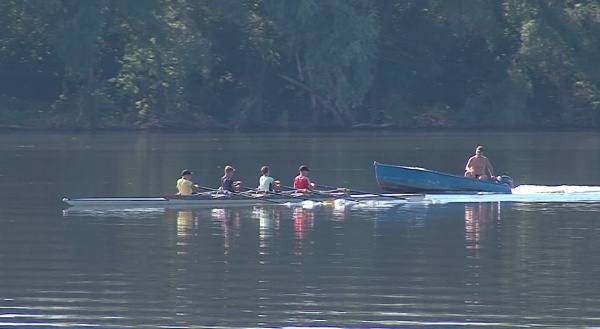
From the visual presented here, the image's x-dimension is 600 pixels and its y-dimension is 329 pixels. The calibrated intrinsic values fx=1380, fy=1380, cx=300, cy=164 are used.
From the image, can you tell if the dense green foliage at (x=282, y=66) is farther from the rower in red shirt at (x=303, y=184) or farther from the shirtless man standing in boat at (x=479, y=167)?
the rower in red shirt at (x=303, y=184)

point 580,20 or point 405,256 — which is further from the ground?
point 580,20

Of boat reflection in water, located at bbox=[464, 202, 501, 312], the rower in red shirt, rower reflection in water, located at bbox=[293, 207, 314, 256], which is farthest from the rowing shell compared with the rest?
boat reflection in water, located at bbox=[464, 202, 501, 312]

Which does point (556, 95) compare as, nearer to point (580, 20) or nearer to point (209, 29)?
point (580, 20)

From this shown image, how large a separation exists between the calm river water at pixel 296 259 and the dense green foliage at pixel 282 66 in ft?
94.7

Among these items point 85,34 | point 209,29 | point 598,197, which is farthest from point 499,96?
point 598,197

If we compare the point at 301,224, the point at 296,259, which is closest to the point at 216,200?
the point at 301,224

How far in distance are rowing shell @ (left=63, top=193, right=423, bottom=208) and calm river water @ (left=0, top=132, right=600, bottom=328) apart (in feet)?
0.92

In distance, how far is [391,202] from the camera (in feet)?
107

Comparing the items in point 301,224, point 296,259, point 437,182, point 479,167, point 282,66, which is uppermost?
point 282,66

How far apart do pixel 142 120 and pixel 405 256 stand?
50.4 m

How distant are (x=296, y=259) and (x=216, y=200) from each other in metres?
8.40

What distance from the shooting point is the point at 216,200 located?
101 ft

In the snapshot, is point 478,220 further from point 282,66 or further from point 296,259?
point 282,66

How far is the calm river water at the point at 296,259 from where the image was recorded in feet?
58.4
